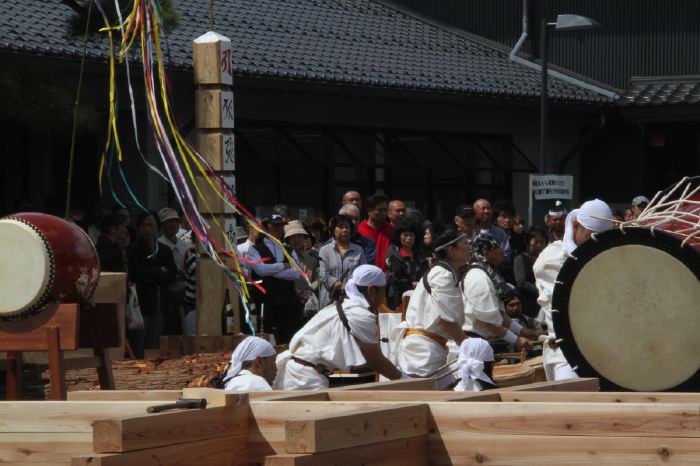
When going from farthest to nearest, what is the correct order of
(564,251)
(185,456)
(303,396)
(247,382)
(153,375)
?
(153,375), (564,251), (247,382), (303,396), (185,456)

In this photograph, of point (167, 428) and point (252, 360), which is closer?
point (167, 428)

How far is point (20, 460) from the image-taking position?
4.77m

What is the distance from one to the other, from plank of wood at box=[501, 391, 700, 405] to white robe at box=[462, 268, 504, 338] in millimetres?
4571

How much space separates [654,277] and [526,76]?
56.1 ft

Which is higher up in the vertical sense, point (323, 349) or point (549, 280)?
point (549, 280)

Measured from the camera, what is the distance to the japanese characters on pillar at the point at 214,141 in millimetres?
11414

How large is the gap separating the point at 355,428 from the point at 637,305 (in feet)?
6.68

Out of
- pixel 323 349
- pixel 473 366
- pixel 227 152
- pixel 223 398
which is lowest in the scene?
pixel 473 366

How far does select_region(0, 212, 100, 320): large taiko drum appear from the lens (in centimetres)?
787

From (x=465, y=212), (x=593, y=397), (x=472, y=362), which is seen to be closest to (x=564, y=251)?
(x=472, y=362)

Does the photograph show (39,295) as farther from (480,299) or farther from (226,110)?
(226,110)

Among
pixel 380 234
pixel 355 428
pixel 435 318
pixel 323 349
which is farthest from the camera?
pixel 380 234

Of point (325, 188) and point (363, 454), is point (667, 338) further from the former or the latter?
point (325, 188)

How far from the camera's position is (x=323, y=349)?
26.9 feet
